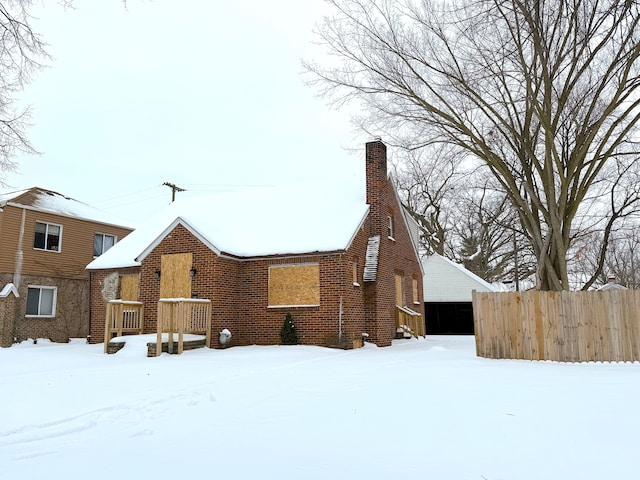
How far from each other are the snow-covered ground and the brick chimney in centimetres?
824

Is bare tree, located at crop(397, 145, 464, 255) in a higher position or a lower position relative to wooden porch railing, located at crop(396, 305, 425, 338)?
higher


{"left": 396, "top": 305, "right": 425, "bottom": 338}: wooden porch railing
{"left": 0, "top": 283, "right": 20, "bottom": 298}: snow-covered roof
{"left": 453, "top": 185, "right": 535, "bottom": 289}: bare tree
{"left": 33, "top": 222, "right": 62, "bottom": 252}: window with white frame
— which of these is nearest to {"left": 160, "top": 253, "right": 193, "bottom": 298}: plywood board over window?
{"left": 0, "top": 283, "right": 20, "bottom": 298}: snow-covered roof

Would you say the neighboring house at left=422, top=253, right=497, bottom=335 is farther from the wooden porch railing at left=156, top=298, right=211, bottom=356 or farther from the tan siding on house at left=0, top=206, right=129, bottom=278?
the tan siding on house at left=0, top=206, right=129, bottom=278

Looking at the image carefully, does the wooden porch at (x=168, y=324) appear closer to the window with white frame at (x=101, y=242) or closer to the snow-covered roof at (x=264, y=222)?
the snow-covered roof at (x=264, y=222)

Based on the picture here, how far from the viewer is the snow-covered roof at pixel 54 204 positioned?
20453mm

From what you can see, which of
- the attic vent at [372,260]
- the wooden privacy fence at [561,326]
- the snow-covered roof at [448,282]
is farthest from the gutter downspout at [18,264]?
the snow-covered roof at [448,282]

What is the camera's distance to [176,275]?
15430 millimetres

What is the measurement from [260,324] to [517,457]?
38.7 feet

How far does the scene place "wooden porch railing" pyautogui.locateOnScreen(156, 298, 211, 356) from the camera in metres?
12.7

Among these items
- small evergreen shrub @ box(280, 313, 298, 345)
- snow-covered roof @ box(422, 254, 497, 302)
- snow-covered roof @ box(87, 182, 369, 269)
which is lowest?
small evergreen shrub @ box(280, 313, 298, 345)

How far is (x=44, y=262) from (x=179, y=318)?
11296 millimetres

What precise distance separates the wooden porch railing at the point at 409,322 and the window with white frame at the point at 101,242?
1444cm

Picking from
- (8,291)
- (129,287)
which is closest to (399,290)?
(129,287)

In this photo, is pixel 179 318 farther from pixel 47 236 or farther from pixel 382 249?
pixel 47 236
